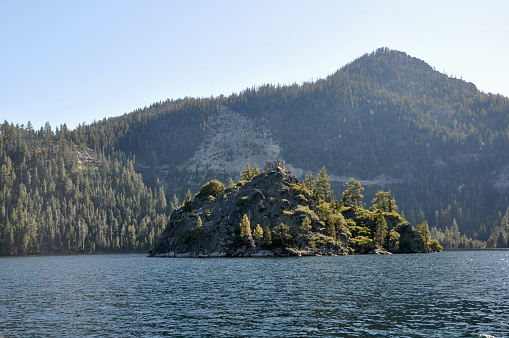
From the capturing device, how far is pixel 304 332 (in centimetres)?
3500

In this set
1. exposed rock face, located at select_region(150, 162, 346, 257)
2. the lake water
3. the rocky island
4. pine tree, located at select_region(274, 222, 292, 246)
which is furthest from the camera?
exposed rock face, located at select_region(150, 162, 346, 257)

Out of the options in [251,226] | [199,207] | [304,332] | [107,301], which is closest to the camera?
[304,332]

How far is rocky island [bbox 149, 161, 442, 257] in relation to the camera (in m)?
161

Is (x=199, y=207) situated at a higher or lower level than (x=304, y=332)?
higher

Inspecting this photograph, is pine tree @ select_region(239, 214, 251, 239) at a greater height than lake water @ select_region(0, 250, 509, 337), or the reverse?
pine tree @ select_region(239, 214, 251, 239)

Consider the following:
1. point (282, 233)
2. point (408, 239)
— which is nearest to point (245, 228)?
point (282, 233)

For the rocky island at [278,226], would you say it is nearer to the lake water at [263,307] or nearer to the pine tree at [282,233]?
the pine tree at [282,233]

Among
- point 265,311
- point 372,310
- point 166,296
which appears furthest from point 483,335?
point 166,296

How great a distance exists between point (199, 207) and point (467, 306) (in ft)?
518

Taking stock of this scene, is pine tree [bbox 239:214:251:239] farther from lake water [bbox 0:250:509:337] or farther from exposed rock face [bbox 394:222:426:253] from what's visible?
lake water [bbox 0:250:509:337]

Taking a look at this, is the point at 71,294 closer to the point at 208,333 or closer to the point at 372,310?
the point at 208,333

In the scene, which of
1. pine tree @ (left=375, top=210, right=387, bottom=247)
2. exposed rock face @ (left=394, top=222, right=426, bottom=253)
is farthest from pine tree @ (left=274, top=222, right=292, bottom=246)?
exposed rock face @ (left=394, top=222, right=426, bottom=253)

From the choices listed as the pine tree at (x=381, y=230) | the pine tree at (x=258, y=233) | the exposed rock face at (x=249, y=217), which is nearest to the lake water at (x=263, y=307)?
the pine tree at (x=258, y=233)

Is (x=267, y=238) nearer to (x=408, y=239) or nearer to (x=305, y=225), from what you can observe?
(x=305, y=225)
